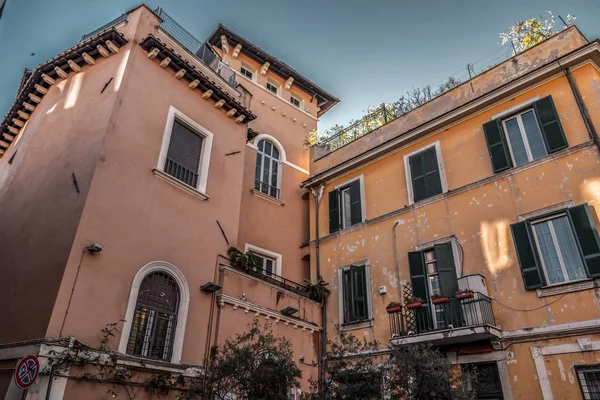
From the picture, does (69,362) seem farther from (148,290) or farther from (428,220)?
(428,220)

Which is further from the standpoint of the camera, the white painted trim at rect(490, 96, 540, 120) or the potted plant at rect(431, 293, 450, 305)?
the white painted trim at rect(490, 96, 540, 120)

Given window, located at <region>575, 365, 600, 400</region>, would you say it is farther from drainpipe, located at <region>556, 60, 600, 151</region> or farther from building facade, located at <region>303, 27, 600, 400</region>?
drainpipe, located at <region>556, 60, 600, 151</region>

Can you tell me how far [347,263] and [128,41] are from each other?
934 cm

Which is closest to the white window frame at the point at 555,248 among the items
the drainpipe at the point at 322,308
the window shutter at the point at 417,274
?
the window shutter at the point at 417,274

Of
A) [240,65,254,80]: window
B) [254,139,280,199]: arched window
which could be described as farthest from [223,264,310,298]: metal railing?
[240,65,254,80]: window

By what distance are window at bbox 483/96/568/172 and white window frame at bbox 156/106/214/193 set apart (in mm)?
8091

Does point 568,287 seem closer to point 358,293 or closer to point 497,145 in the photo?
point 497,145

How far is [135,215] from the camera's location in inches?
410

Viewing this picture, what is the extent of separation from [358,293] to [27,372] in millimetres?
9172

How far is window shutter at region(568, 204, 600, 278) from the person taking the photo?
9.68m

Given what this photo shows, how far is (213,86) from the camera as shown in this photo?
44.5 feet

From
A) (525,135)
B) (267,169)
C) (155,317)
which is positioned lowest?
(155,317)

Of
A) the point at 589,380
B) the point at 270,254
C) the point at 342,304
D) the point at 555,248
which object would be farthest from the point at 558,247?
the point at 270,254

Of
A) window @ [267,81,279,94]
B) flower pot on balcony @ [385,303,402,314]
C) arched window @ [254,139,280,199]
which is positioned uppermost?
window @ [267,81,279,94]
